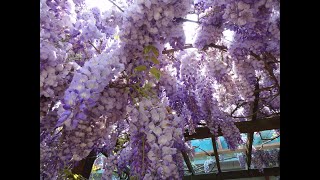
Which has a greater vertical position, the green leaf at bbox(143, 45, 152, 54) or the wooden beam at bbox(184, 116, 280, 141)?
the green leaf at bbox(143, 45, 152, 54)

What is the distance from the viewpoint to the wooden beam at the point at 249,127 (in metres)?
3.00

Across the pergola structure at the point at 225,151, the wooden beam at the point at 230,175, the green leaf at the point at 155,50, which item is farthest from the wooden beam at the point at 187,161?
the green leaf at the point at 155,50

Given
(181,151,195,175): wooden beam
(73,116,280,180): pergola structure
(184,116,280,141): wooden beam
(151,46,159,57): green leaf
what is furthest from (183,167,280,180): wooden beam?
(151,46,159,57): green leaf

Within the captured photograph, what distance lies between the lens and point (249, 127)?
10.7 ft

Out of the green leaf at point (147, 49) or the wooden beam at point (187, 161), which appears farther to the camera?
the wooden beam at point (187, 161)

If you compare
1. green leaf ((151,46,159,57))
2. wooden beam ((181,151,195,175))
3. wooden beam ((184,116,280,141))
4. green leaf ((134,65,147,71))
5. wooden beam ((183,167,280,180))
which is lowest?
→ wooden beam ((183,167,280,180))

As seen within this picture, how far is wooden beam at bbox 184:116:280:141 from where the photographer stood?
9.83 feet

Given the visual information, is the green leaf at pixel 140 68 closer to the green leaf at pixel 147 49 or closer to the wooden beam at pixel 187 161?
the green leaf at pixel 147 49

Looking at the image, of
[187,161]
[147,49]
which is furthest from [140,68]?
[187,161]

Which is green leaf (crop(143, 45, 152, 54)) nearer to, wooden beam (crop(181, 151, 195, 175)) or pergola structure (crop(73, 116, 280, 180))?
pergola structure (crop(73, 116, 280, 180))

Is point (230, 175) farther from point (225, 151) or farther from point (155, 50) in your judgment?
point (155, 50)
